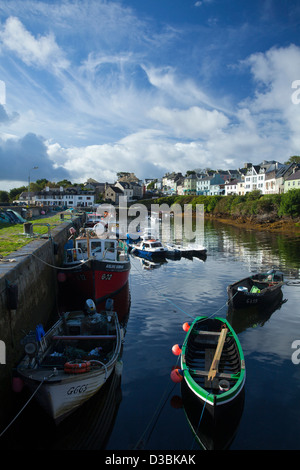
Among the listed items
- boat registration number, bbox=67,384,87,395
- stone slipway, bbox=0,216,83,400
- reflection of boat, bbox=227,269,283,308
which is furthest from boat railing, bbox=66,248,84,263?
boat registration number, bbox=67,384,87,395

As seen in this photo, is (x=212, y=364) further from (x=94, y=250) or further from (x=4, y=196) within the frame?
(x=4, y=196)

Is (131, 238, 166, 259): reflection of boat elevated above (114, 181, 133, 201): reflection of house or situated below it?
below

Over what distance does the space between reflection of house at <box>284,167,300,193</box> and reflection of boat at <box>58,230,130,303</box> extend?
2915 inches

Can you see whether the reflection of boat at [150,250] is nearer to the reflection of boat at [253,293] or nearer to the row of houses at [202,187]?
the reflection of boat at [253,293]

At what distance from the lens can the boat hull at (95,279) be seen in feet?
60.6

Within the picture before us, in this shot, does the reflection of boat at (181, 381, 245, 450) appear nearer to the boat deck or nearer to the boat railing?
the boat deck

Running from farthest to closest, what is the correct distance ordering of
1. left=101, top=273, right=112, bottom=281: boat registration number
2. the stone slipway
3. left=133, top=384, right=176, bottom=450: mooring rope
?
left=101, top=273, right=112, bottom=281: boat registration number, the stone slipway, left=133, top=384, right=176, bottom=450: mooring rope

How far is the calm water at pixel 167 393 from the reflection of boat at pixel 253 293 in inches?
32.3

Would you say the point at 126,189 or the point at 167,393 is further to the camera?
the point at 126,189

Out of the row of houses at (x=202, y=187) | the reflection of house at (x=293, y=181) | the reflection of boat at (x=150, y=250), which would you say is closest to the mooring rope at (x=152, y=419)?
the reflection of boat at (x=150, y=250)

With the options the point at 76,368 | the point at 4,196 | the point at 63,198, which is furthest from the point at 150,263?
the point at 4,196

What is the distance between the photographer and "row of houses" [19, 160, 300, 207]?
3622 inches

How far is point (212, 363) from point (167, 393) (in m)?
2.16

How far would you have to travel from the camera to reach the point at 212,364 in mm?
11336
